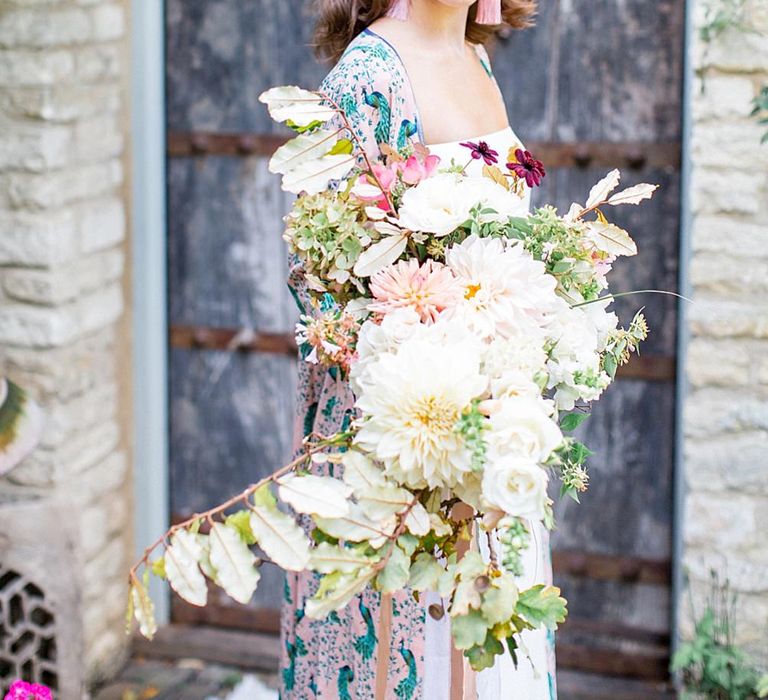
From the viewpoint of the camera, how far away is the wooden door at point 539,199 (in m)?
3.04

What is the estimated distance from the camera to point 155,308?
339 cm

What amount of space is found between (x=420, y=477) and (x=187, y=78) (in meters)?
2.32

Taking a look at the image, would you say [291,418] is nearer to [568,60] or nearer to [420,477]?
[568,60]

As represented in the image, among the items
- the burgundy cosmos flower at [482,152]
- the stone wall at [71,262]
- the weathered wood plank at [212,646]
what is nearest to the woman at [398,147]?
the burgundy cosmos flower at [482,152]

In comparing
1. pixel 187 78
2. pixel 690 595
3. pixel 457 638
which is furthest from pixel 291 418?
pixel 457 638

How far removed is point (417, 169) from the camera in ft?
4.72

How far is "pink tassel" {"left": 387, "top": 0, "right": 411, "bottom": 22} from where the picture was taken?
Result: 80.1 inches

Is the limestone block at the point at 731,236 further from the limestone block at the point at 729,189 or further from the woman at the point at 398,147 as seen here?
the woman at the point at 398,147

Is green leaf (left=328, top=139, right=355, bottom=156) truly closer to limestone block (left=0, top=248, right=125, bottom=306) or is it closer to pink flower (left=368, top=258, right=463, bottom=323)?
pink flower (left=368, top=258, right=463, bottom=323)

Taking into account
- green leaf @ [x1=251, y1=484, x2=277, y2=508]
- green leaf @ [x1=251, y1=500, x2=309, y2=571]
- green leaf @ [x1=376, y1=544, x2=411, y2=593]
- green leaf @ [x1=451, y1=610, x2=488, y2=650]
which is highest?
green leaf @ [x1=251, y1=484, x2=277, y2=508]

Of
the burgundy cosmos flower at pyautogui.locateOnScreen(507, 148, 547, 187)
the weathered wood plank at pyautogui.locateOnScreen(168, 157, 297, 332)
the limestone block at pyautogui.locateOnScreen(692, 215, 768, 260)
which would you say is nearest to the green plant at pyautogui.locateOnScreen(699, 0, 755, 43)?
the limestone block at pyautogui.locateOnScreen(692, 215, 768, 260)

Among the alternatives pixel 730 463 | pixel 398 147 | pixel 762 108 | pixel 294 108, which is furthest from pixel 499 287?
pixel 730 463

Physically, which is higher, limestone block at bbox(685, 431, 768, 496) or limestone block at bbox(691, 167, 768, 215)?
limestone block at bbox(691, 167, 768, 215)

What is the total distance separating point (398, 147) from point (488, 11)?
431 mm
